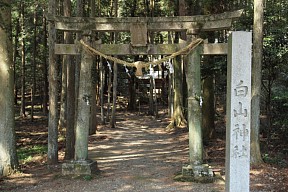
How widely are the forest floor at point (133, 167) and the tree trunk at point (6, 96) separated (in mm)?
502

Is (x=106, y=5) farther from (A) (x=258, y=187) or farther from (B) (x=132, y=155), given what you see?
(A) (x=258, y=187)

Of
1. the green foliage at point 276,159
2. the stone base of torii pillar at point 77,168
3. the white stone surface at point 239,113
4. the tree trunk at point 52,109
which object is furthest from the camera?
the tree trunk at point 52,109

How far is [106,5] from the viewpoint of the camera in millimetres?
23969

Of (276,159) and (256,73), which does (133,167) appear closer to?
(276,159)

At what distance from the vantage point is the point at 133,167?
32.6 ft

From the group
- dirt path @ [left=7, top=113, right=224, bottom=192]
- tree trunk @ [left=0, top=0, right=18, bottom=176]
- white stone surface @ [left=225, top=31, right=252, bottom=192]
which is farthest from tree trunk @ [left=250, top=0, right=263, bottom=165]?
tree trunk @ [left=0, top=0, right=18, bottom=176]

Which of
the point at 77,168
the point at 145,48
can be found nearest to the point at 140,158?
the point at 77,168

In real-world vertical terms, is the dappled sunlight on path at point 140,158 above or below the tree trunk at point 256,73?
below

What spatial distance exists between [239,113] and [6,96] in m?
5.90

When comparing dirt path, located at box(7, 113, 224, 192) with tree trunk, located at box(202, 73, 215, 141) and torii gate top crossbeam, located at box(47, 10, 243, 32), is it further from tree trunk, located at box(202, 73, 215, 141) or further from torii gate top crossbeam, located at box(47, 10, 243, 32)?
torii gate top crossbeam, located at box(47, 10, 243, 32)

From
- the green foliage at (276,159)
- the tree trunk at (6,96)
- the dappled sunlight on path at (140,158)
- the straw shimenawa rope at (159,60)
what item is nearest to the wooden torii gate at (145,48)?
the straw shimenawa rope at (159,60)

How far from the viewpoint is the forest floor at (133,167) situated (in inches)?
305

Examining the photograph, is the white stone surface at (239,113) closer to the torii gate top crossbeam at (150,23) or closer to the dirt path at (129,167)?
the dirt path at (129,167)

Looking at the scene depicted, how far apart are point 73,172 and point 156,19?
4.38 metres
